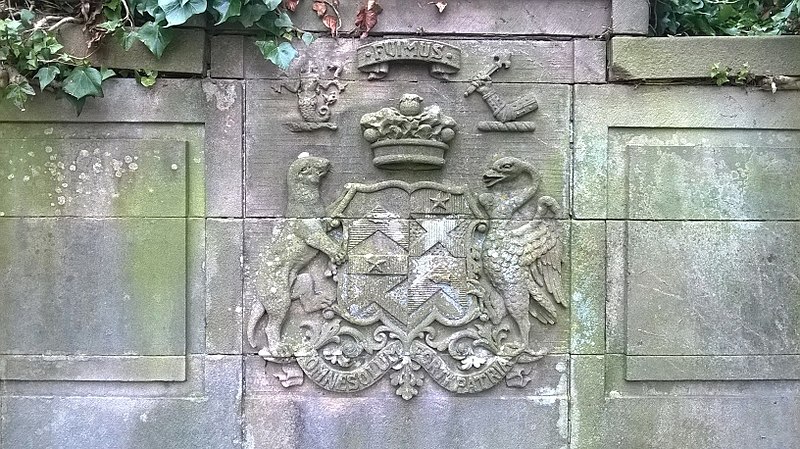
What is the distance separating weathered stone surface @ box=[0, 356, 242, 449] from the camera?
3600mm

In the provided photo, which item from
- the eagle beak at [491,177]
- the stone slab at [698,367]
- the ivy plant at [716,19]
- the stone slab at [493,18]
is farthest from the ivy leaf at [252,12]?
the stone slab at [698,367]

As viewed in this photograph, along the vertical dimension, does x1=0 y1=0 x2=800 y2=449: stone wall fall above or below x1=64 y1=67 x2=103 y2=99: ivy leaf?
below

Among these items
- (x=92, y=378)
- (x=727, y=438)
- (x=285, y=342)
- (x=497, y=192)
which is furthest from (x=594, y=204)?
(x=92, y=378)

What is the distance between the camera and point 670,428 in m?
→ 3.71

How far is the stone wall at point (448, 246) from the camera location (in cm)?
360

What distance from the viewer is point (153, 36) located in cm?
342

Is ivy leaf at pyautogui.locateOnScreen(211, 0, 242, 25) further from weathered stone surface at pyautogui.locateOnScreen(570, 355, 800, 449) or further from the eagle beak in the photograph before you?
weathered stone surface at pyautogui.locateOnScreen(570, 355, 800, 449)

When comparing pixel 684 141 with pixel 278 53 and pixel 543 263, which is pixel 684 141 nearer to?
pixel 543 263

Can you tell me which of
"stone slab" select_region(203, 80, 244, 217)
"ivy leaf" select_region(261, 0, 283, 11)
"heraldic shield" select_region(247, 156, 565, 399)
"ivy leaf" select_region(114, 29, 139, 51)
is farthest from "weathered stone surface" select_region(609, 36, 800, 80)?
"ivy leaf" select_region(114, 29, 139, 51)

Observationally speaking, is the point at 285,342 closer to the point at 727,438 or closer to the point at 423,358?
the point at 423,358

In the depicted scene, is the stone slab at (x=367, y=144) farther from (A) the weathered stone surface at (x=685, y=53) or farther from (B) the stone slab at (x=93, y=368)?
(B) the stone slab at (x=93, y=368)

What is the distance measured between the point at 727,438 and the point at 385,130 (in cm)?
270

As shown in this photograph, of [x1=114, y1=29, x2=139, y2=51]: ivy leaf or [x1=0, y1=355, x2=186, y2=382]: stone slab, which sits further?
[x1=0, y1=355, x2=186, y2=382]: stone slab

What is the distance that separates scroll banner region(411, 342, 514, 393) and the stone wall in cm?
3
